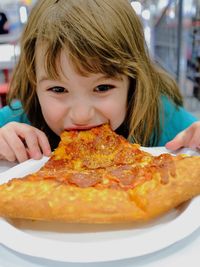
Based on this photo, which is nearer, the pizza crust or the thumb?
the pizza crust

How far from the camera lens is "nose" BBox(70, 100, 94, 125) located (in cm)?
78

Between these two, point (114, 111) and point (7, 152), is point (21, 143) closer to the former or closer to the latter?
point (7, 152)

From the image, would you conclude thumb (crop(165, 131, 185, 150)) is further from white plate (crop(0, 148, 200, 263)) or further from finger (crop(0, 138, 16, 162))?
finger (crop(0, 138, 16, 162))

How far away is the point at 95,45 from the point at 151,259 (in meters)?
0.49

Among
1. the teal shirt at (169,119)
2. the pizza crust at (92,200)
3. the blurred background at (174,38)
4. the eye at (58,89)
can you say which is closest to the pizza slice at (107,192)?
the pizza crust at (92,200)

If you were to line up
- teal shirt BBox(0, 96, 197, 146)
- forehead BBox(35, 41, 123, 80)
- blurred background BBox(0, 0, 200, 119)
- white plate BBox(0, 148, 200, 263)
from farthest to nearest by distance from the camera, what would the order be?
blurred background BBox(0, 0, 200, 119), teal shirt BBox(0, 96, 197, 146), forehead BBox(35, 41, 123, 80), white plate BBox(0, 148, 200, 263)

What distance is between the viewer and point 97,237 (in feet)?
1.65

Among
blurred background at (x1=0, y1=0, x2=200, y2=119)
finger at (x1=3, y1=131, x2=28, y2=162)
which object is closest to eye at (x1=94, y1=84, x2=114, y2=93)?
finger at (x1=3, y1=131, x2=28, y2=162)

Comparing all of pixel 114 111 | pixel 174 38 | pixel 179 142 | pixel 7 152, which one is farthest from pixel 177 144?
pixel 174 38

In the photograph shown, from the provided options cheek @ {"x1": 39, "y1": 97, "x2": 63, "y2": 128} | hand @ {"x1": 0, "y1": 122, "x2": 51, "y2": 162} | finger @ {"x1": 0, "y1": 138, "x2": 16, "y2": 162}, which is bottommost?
finger @ {"x1": 0, "y1": 138, "x2": 16, "y2": 162}

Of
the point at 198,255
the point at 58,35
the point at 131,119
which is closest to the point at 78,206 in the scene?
the point at 198,255

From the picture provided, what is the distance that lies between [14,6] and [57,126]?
341 centimetres

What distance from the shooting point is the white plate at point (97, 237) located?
0.43 meters

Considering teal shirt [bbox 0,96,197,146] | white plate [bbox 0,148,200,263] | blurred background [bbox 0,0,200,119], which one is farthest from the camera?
blurred background [bbox 0,0,200,119]
